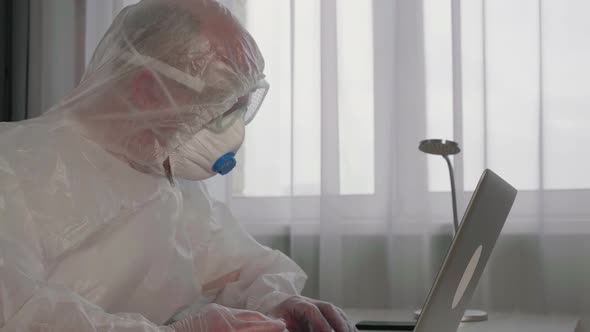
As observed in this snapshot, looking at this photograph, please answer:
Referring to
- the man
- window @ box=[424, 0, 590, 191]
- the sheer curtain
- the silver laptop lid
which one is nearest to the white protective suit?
the man

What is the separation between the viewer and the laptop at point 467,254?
2.57ft

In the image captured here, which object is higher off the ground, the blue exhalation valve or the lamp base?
the blue exhalation valve

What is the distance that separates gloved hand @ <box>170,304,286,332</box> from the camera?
40.6 inches

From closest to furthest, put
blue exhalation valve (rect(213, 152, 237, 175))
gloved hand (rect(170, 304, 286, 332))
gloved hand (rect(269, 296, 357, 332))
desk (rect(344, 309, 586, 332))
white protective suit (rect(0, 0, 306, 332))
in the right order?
gloved hand (rect(170, 304, 286, 332)), white protective suit (rect(0, 0, 306, 332)), gloved hand (rect(269, 296, 357, 332)), blue exhalation valve (rect(213, 152, 237, 175)), desk (rect(344, 309, 586, 332))

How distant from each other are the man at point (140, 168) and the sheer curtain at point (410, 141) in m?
0.70

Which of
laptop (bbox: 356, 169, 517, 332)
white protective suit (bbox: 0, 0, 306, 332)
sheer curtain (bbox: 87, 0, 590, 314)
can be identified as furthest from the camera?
sheer curtain (bbox: 87, 0, 590, 314)

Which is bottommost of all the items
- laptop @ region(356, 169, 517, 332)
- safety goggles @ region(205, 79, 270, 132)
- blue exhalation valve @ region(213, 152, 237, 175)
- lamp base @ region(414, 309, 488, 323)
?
lamp base @ region(414, 309, 488, 323)

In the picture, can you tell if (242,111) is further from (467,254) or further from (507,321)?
(507,321)

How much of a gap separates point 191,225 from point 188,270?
0.14 m

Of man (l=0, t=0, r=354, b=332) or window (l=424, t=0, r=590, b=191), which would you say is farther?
window (l=424, t=0, r=590, b=191)

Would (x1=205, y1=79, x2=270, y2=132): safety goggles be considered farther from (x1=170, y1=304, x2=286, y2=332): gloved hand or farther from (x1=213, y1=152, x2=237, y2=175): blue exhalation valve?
(x1=170, y1=304, x2=286, y2=332): gloved hand

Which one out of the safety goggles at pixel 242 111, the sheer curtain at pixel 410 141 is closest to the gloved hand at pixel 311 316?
the safety goggles at pixel 242 111

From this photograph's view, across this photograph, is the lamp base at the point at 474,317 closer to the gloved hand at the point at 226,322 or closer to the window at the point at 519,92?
the window at the point at 519,92

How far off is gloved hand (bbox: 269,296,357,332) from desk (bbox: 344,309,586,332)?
1.27 ft
